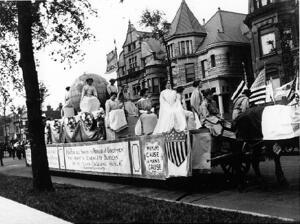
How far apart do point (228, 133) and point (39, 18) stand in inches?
229

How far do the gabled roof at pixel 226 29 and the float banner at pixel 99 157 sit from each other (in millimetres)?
22397

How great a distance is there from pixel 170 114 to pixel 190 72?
117 ft

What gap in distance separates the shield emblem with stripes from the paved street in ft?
2.61

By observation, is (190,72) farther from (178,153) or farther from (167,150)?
(178,153)

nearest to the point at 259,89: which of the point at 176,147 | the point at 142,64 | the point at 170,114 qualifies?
the point at 170,114

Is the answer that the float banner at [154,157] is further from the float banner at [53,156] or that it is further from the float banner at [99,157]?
the float banner at [53,156]

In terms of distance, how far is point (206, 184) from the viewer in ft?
32.2

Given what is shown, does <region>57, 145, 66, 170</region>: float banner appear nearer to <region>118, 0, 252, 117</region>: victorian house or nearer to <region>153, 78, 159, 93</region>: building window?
<region>118, 0, 252, 117</region>: victorian house

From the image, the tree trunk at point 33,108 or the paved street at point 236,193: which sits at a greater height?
the tree trunk at point 33,108

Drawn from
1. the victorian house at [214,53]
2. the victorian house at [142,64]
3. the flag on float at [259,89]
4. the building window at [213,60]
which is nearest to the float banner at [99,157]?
the flag on float at [259,89]

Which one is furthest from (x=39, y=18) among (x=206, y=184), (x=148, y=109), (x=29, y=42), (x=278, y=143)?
(x=278, y=143)

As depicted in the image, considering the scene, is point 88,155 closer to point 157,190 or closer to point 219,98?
point 157,190

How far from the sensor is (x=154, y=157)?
384 inches

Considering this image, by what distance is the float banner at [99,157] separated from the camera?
36.9ft
